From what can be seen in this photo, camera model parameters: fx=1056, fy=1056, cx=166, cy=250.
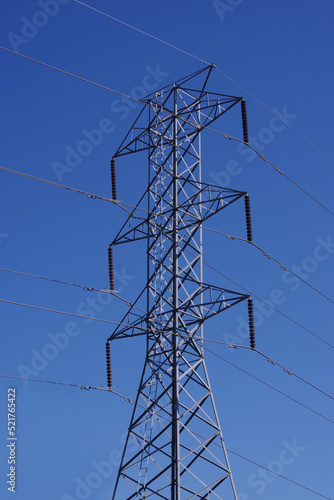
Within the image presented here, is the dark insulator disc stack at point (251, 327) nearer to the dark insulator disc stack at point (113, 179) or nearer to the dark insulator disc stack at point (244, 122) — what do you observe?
the dark insulator disc stack at point (113, 179)

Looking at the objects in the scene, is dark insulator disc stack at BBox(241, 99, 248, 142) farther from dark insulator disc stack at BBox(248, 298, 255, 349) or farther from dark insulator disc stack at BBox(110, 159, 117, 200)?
dark insulator disc stack at BBox(248, 298, 255, 349)

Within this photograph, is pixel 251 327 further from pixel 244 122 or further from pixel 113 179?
pixel 244 122

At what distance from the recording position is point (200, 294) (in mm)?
36438

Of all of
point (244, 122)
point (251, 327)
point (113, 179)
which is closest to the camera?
point (251, 327)

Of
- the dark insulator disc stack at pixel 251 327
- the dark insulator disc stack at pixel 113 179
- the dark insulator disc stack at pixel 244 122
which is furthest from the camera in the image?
the dark insulator disc stack at pixel 244 122

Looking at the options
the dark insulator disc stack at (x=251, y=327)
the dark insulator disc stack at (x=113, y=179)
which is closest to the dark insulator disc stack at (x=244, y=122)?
the dark insulator disc stack at (x=113, y=179)

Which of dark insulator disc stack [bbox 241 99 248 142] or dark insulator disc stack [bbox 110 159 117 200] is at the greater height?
dark insulator disc stack [bbox 241 99 248 142]

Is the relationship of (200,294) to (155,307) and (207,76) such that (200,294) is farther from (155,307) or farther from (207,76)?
(207,76)

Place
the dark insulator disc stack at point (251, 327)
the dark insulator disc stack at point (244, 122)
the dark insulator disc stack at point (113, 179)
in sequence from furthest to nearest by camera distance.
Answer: the dark insulator disc stack at point (244, 122) < the dark insulator disc stack at point (113, 179) < the dark insulator disc stack at point (251, 327)

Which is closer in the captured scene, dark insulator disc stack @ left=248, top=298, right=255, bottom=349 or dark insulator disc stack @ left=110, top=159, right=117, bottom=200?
dark insulator disc stack @ left=248, top=298, right=255, bottom=349

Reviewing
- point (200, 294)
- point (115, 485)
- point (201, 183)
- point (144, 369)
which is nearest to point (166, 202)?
point (201, 183)

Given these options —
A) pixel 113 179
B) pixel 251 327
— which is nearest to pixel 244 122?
pixel 113 179

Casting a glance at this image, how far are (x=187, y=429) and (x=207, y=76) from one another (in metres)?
13.1

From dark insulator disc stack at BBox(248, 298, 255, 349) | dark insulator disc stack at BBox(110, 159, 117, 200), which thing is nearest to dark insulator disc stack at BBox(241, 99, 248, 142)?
dark insulator disc stack at BBox(110, 159, 117, 200)
